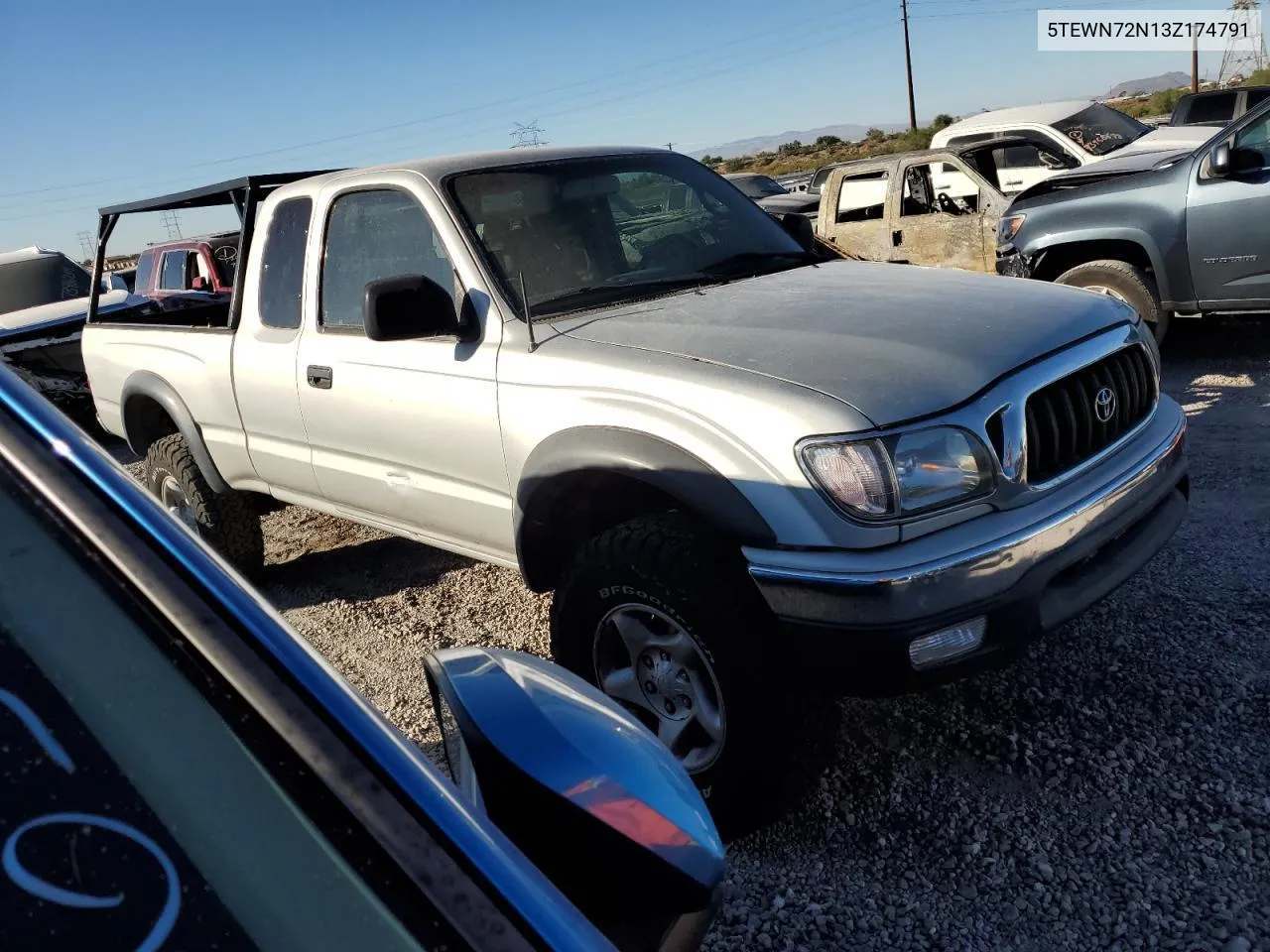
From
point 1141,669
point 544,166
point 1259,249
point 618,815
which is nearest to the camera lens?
point 618,815

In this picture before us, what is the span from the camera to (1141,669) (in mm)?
3219

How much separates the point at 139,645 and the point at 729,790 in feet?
6.62

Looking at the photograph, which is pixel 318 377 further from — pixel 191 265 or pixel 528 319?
pixel 191 265

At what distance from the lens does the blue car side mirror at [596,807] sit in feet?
3.35

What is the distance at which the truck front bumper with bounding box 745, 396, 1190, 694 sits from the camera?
7.60ft

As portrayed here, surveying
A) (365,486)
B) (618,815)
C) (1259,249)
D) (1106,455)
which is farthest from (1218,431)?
(618,815)

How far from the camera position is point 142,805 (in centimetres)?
78

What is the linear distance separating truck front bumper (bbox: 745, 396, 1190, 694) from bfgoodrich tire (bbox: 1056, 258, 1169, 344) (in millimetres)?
4475

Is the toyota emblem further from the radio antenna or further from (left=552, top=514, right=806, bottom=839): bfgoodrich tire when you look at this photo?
the radio antenna

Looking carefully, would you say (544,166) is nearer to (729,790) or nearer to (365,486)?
(365,486)

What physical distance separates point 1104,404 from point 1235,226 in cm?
419

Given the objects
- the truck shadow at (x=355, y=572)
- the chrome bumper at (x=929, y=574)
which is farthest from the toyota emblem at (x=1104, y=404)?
the truck shadow at (x=355, y=572)

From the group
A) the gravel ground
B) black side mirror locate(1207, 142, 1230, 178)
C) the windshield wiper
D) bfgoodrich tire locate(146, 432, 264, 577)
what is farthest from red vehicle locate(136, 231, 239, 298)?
black side mirror locate(1207, 142, 1230, 178)

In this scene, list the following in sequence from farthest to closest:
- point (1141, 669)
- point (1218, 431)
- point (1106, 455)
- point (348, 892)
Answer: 1. point (1218, 431)
2. point (1141, 669)
3. point (1106, 455)
4. point (348, 892)
